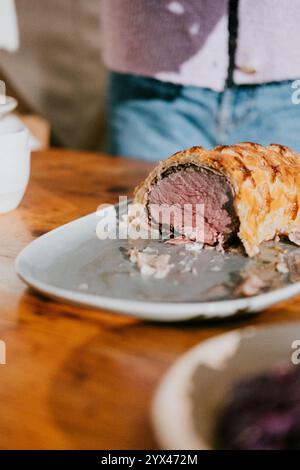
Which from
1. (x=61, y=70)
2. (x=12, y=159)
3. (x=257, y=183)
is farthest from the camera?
(x=61, y=70)

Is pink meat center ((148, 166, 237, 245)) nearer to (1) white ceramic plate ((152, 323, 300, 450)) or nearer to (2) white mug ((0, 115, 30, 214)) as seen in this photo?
(2) white mug ((0, 115, 30, 214))

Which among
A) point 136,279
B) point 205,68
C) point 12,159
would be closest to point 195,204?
point 136,279

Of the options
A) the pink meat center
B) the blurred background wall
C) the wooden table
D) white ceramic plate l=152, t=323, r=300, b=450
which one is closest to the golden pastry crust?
the pink meat center

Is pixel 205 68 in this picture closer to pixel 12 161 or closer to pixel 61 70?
pixel 12 161

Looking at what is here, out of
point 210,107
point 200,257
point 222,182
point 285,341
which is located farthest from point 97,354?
point 210,107

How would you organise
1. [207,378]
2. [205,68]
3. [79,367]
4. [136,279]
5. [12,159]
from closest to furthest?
1. [207,378]
2. [79,367]
3. [136,279]
4. [12,159]
5. [205,68]

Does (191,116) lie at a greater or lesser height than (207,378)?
lesser
